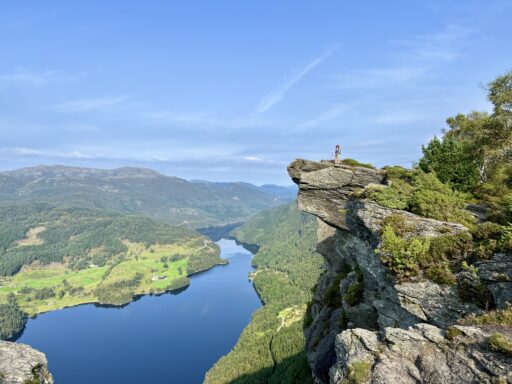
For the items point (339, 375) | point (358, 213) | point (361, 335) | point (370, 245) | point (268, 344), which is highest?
point (358, 213)

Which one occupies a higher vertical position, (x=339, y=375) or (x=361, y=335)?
(x=361, y=335)

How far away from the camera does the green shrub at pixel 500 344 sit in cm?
1344

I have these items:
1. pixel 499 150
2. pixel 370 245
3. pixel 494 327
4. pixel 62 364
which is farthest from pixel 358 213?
pixel 62 364

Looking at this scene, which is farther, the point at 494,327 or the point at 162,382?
the point at 162,382

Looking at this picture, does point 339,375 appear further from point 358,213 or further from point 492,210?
point 492,210

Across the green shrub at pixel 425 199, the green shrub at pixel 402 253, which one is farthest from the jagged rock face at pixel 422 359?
the green shrub at pixel 425 199

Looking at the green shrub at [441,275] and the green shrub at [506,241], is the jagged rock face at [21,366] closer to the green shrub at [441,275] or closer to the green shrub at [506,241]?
the green shrub at [441,275]

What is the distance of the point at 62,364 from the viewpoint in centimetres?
15812

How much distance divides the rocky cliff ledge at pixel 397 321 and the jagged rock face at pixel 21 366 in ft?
57.3

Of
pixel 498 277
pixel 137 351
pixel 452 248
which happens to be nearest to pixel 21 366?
pixel 452 248

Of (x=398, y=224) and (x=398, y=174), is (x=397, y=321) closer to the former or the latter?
(x=398, y=224)

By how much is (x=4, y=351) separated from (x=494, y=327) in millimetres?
27148

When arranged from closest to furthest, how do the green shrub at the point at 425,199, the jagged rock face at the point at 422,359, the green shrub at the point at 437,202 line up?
the jagged rock face at the point at 422,359
the green shrub at the point at 437,202
the green shrub at the point at 425,199

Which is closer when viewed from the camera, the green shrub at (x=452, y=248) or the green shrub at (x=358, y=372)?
the green shrub at (x=358, y=372)
